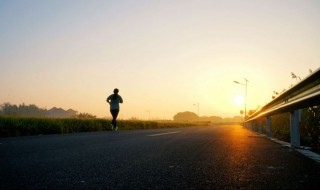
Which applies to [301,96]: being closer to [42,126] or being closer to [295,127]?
[295,127]

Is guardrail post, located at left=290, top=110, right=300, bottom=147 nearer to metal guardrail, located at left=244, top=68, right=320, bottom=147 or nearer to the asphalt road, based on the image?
metal guardrail, located at left=244, top=68, right=320, bottom=147

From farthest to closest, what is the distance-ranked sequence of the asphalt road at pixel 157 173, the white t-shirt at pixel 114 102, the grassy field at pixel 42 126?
the white t-shirt at pixel 114 102 < the grassy field at pixel 42 126 < the asphalt road at pixel 157 173

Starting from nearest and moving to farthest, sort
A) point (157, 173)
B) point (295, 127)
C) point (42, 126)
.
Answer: point (157, 173), point (295, 127), point (42, 126)

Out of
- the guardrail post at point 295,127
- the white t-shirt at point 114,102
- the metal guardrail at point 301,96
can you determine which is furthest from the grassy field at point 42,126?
the guardrail post at point 295,127

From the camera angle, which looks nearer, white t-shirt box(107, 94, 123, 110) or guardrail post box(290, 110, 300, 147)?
guardrail post box(290, 110, 300, 147)

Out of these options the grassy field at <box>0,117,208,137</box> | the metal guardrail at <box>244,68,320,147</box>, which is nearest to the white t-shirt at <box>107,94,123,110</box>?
the grassy field at <box>0,117,208,137</box>

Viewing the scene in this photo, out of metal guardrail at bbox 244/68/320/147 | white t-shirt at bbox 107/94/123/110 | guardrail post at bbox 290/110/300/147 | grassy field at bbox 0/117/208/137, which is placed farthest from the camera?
white t-shirt at bbox 107/94/123/110

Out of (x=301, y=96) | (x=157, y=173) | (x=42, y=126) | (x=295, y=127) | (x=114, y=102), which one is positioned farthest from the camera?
(x=114, y=102)

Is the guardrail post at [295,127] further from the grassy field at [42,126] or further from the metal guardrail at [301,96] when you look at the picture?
the grassy field at [42,126]

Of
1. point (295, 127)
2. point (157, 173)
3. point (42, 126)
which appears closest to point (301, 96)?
point (295, 127)

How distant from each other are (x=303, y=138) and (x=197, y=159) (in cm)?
539

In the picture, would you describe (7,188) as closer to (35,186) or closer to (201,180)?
(35,186)

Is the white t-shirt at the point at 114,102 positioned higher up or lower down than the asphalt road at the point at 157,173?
higher up

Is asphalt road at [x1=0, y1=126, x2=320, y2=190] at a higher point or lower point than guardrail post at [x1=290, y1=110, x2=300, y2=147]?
lower
